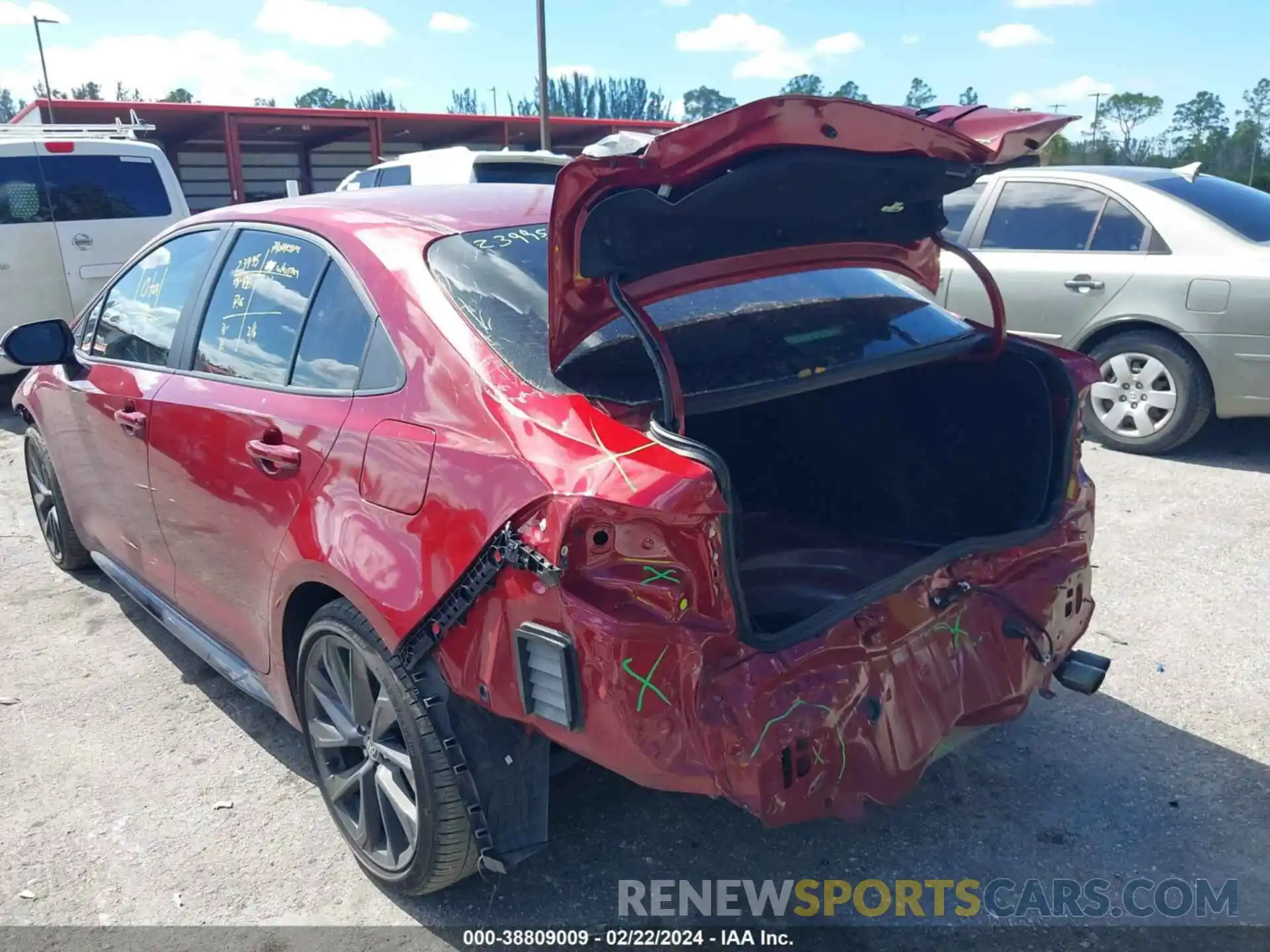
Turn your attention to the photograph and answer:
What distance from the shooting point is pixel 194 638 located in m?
3.41

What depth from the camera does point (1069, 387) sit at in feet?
9.46

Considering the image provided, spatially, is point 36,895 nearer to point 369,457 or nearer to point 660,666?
point 369,457

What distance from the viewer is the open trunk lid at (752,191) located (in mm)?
2051

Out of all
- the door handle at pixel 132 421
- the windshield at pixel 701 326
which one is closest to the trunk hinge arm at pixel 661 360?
the windshield at pixel 701 326

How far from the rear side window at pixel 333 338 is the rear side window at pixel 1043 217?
532cm

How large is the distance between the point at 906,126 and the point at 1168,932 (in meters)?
2.03

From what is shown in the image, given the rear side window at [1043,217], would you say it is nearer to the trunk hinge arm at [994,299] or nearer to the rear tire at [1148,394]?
the rear tire at [1148,394]

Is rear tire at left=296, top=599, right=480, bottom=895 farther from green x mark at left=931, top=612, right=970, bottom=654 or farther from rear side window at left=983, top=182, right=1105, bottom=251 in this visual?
rear side window at left=983, top=182, right=1105, bottom=251

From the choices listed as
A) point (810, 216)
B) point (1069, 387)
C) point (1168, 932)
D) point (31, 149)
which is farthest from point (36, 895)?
point (31, 149)

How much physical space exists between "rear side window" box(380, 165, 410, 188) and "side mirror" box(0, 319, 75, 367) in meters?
7.61

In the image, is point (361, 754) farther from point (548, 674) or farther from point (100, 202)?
point (100, 202)

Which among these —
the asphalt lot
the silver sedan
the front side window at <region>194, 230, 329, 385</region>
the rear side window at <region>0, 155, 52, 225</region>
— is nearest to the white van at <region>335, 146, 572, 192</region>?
the rear side window at <region>0, 155, 52, 225</region>

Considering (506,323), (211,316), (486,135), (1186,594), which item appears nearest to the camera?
(506,323)

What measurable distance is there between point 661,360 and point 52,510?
3983 mm
